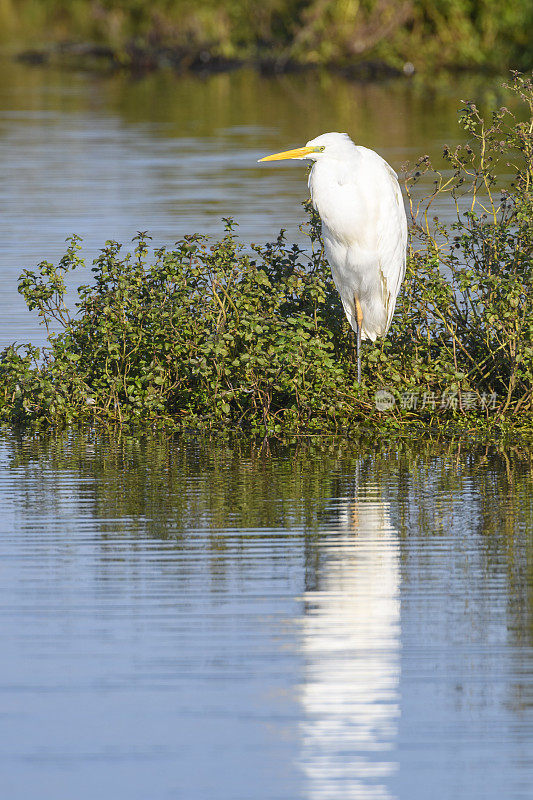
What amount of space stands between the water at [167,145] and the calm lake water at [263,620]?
3.04 metres

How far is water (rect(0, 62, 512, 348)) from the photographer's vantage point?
13.9 m

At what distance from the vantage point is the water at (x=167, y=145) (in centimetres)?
1392

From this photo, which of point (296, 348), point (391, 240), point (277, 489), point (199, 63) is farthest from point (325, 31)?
point (277, 489)

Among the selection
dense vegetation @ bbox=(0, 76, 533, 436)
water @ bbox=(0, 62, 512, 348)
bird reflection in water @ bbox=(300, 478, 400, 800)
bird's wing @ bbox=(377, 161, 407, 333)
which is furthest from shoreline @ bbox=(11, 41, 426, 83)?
bird reflection in water @ bbox=(300, 478, 400, 800)

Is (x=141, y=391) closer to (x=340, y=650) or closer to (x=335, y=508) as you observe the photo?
(x=335, y=508)

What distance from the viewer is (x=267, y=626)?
5.27m

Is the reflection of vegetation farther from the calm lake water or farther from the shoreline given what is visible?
the shoreline

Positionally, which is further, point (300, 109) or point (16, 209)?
point (300, 109)

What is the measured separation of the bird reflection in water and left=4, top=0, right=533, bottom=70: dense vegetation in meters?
24.2

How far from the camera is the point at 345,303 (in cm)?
802

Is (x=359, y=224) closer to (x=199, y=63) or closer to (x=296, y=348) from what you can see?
(x=296, y=348)

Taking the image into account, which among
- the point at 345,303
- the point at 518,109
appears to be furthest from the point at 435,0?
the point at 345,303

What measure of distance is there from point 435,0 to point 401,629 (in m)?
26.6

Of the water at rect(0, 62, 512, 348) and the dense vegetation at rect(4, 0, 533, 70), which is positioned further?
the dense vegetation at rect(4, 0, 533, 70)
